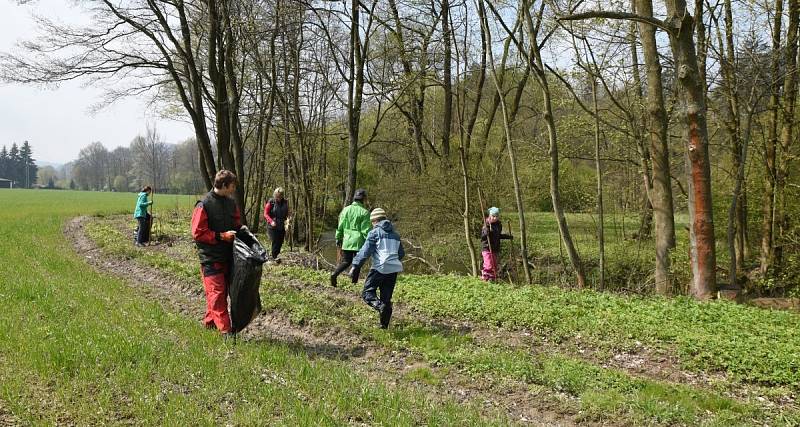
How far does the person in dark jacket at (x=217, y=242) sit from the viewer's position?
6.30 meters

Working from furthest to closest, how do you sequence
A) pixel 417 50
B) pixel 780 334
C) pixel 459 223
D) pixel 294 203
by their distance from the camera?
pixel 294 203, pixel 459 223, pixel 417 50, pixel 780 334

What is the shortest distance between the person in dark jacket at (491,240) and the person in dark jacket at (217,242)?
23.3 feet

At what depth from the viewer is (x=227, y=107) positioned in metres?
18.7

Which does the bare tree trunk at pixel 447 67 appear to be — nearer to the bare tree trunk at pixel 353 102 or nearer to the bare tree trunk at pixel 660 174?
the bare tree trunk at pixel 353 102

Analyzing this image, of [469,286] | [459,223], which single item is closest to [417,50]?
[459,223]

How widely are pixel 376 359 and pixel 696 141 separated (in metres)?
6.65

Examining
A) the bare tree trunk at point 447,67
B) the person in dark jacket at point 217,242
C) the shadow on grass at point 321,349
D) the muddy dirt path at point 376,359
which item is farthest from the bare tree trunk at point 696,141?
the person in dark jacket at point 217,242

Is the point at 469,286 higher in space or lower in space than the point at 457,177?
lower

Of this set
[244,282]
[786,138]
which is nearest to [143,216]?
[244,282]

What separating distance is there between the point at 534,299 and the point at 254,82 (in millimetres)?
19705

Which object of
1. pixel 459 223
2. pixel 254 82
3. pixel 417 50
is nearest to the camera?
pixel 417 50

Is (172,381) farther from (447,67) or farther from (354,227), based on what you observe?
(447,67)

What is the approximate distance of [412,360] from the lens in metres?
6.31

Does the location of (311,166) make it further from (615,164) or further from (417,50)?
(615,164)
